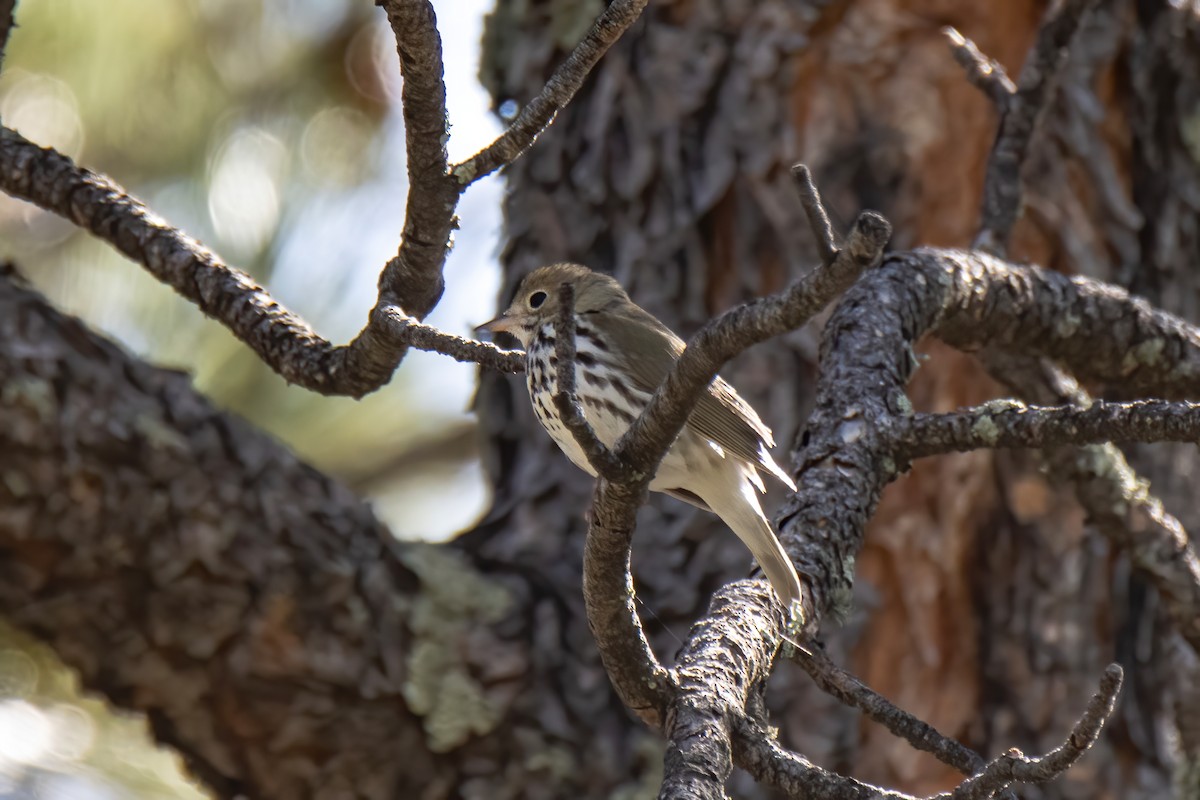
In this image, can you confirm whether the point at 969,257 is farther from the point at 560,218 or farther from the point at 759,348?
the point at 560,218

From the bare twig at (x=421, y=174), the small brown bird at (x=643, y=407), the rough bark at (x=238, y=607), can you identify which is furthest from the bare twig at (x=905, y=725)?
the rough bark at (x=238, y=607)

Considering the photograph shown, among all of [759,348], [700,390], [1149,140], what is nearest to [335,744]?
[759,348]

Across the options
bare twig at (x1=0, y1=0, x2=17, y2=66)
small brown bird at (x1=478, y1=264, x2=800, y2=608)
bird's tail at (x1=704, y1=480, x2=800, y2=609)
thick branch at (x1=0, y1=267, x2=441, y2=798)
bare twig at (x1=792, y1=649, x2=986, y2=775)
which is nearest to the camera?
bare twig at (x1=792, y1=649, x2=986, y2=775)

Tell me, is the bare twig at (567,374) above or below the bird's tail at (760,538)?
below

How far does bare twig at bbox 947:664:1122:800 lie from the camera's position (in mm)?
1253

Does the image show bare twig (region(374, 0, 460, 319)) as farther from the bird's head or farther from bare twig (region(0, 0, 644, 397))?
the bird's head

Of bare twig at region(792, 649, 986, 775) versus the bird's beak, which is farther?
the bird's beak

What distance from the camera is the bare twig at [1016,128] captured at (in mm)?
2574

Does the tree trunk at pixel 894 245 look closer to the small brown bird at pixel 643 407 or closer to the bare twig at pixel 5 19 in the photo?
the small brown bird at pixel 643 407

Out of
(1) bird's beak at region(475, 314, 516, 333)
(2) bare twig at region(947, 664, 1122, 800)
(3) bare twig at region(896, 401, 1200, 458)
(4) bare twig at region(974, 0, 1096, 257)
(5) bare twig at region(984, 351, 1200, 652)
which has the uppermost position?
(4) bare twig at region(974, 0, 1096, 257)

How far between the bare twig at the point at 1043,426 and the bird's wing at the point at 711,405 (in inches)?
12.6

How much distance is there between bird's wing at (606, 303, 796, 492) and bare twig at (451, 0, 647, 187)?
33.3 inches

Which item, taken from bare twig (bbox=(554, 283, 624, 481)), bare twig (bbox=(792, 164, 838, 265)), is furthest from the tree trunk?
bare twig (bbox=(792, 164, 838, 265))

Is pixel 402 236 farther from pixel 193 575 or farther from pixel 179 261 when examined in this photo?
pixel 193 575
